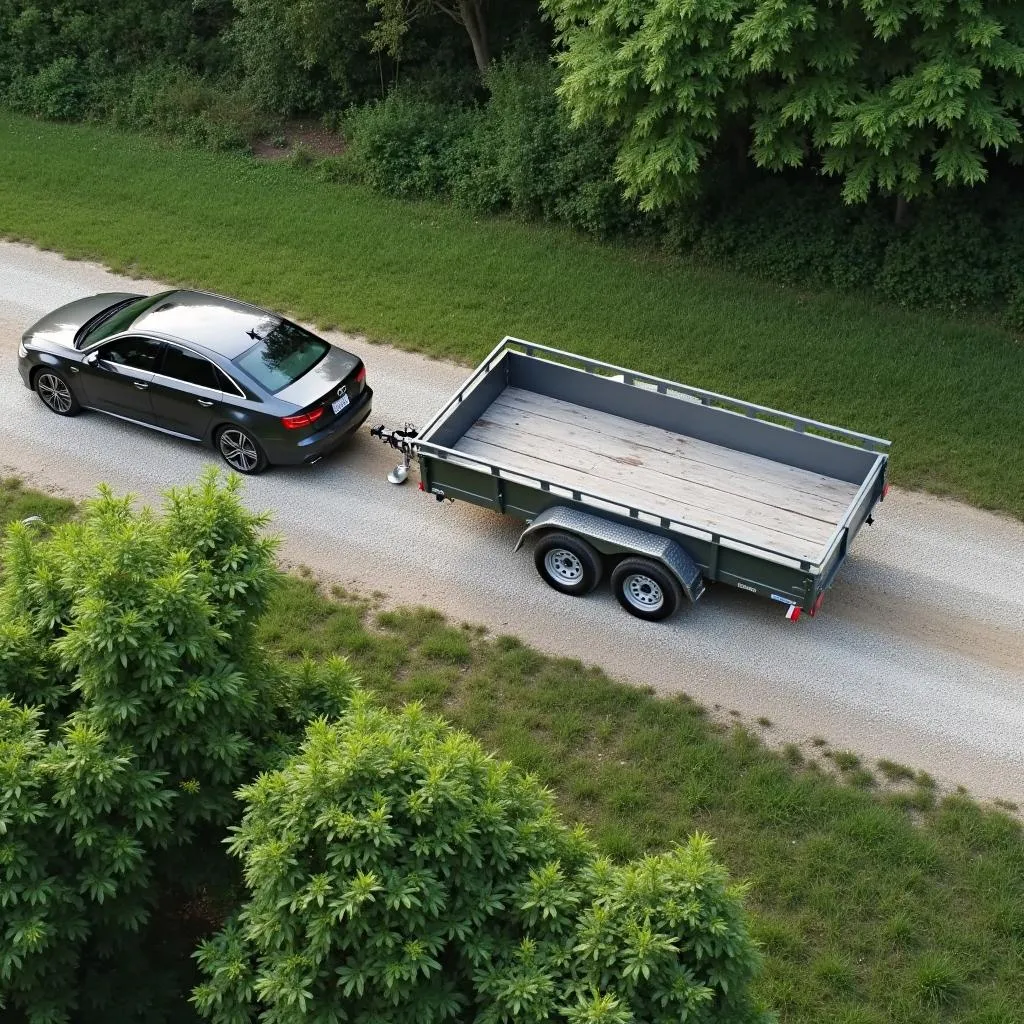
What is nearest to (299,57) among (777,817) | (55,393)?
(55,393)

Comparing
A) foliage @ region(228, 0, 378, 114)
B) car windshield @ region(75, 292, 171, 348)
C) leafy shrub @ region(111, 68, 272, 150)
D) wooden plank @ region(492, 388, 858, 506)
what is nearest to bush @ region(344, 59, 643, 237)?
foliage @ region(228, 0, 378, 114)

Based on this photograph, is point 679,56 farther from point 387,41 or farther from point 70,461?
point 70,461

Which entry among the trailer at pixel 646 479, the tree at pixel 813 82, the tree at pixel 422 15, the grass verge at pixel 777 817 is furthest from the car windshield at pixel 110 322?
the tree at pixel 422 15

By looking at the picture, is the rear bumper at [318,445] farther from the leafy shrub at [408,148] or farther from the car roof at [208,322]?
the leafy shrub at [408,148]

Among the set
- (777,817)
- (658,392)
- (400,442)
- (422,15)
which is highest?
(422,15)

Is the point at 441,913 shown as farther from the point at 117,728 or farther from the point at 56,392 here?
the point at 56,392

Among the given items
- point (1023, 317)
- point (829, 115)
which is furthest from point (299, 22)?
point (1023, 317)
